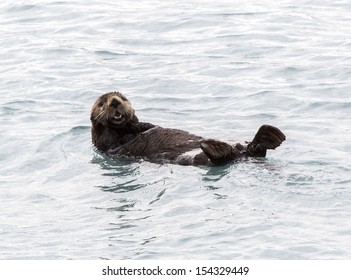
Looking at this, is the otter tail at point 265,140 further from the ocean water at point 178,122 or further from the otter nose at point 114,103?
the otter nose at point 114,103

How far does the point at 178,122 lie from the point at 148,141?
139 cm

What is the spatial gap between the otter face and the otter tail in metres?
1.56

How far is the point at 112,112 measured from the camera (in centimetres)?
1085

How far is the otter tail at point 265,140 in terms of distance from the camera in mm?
9719

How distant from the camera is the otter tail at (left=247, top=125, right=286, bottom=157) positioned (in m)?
9.72

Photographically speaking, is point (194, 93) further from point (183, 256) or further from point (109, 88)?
point (183, 256)

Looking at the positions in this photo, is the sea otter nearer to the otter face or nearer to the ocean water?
the otter face

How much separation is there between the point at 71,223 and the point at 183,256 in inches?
55.0

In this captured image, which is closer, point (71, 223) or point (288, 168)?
point (71, 223)

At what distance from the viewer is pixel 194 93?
520 inches

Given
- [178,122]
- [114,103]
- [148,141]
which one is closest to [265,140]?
[148,141]

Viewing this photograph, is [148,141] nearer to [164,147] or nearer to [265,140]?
[164,147]
